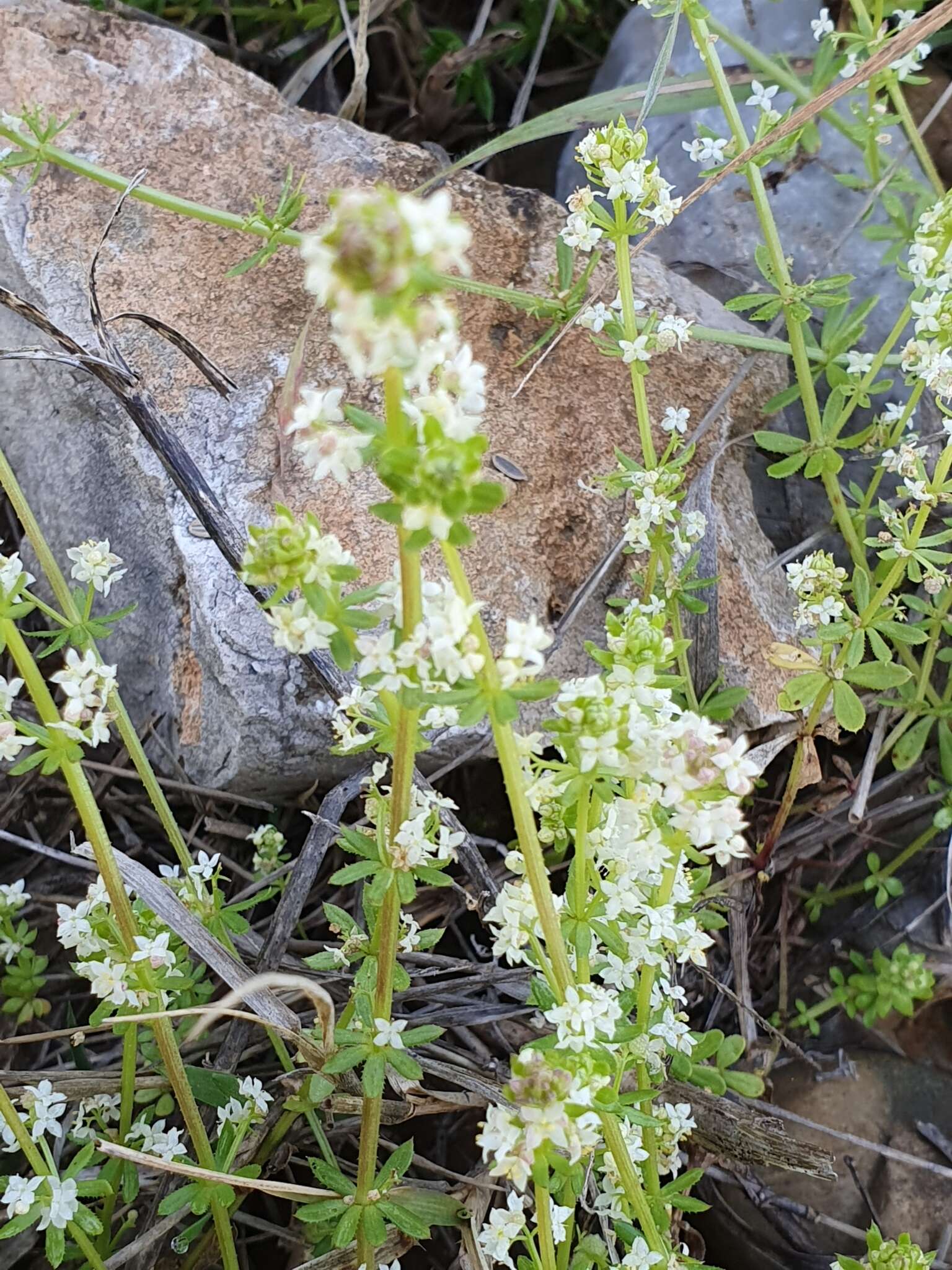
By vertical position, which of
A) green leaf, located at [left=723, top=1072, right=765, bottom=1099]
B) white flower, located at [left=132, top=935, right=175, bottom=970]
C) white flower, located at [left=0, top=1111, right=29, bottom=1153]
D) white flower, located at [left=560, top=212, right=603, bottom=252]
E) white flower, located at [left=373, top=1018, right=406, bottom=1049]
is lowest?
green leaf, located at [left=723, top=1072, right=765, bottom=1099]

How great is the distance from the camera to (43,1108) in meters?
2.11

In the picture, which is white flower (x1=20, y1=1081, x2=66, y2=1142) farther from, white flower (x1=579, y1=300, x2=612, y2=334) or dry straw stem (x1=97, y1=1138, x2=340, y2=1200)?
white flower (x1=579, y1=300, x2=612, y2=334)

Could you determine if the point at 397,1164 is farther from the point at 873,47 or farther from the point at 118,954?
the point at 873,47

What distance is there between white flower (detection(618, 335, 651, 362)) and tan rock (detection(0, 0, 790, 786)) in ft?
1.90

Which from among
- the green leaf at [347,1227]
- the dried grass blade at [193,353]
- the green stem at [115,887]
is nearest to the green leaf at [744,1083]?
the green leaf at [347,1227]

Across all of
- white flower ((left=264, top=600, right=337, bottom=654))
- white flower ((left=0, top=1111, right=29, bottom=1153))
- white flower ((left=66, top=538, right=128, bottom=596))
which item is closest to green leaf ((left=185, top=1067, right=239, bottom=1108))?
white flower ((left=0, top=1111, right=29, bottom=1153))

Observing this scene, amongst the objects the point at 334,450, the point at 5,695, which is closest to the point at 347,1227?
the point at 5,695

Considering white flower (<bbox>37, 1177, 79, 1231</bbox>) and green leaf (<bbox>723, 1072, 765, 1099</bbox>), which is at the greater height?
white flower (<bbox>37, 1177, 79, 1231</bbox>)

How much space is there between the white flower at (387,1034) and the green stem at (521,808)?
34 cm

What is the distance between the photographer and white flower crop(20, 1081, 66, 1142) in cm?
208

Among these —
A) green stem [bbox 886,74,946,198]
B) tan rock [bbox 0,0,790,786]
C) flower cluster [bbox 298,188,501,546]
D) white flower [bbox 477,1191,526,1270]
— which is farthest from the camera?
green stem [bbox 886,74,946,198]

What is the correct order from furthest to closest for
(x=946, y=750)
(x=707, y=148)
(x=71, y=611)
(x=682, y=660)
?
1. (x=946, y=750)
2. (x=707, y=148)
3. (x=682, y=660)
4. (x=71, y=611)

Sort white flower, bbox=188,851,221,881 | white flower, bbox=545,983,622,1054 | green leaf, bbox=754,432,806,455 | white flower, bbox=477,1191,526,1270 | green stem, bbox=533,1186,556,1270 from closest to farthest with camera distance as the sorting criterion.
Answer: white flower, bbox=545,983,622,1054 → green stem, bbox=533,1186,556,1270 → white flower, bbox=477,1191,526,1270 → white flower, bbox=188,851,221,881 → green leaf, bbox=754,432,806,455

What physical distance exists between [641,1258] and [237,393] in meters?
2.26
